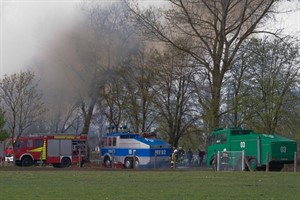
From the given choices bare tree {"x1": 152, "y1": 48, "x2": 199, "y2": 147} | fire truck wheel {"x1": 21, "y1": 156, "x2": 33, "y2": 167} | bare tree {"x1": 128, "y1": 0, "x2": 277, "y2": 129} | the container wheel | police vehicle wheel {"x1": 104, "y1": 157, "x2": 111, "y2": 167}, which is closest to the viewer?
the container wheel

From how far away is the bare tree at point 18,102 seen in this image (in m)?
51.7

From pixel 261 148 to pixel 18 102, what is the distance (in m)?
25.0

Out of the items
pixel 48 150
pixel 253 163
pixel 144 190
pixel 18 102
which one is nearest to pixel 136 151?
pixel 48 150

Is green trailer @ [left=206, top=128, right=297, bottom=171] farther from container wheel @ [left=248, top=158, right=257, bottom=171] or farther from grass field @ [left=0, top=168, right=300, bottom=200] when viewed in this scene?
grass field @ [left=0, top=168, right=300, bottom=200]

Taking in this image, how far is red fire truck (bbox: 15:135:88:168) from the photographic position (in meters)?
52.7

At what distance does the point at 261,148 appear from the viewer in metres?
43.5

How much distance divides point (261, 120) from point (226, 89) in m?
4.41

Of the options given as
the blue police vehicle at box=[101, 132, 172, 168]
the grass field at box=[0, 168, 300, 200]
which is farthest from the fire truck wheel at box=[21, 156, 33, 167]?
the grass field at box=[0, 168, 300, 200]

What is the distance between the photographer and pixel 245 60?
177ft

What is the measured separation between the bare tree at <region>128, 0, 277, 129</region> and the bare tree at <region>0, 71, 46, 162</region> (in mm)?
11148

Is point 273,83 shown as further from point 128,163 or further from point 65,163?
point 65,163

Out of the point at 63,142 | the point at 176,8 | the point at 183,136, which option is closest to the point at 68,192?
the point at 176,8

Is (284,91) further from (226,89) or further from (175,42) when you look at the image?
(175,42)

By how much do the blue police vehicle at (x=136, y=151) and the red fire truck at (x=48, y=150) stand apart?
3215 mm
